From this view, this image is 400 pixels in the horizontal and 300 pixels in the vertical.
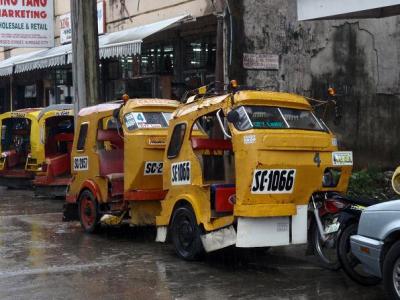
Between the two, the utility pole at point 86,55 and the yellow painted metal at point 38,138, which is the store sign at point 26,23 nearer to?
the yellow painted metal at point 38,138

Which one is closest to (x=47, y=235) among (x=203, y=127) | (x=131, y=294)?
(x=203, y=127)

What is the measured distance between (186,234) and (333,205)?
1996 millimetres

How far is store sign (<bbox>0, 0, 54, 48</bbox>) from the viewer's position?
17312 millimetres

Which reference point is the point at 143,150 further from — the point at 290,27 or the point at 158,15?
the point at 158,15

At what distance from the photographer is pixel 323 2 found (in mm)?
9633

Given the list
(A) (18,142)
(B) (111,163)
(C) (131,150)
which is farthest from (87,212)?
(A) (18,142)

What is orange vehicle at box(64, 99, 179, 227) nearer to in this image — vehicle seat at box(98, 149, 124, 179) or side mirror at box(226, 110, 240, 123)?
vehicle seat at box(98, 149, 124, 179)

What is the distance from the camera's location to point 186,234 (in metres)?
8.07

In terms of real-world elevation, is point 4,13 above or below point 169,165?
above

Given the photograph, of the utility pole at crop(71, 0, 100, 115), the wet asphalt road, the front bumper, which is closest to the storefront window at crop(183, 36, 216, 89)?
the utility pole at crop(71, 0, 100, 115)

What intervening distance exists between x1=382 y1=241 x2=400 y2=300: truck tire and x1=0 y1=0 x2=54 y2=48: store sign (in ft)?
46.0

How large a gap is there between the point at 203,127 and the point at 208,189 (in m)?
1.87

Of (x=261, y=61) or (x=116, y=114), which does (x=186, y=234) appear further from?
Result: (x=261, y=61)

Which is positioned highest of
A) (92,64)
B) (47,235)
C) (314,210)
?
(92,64)
